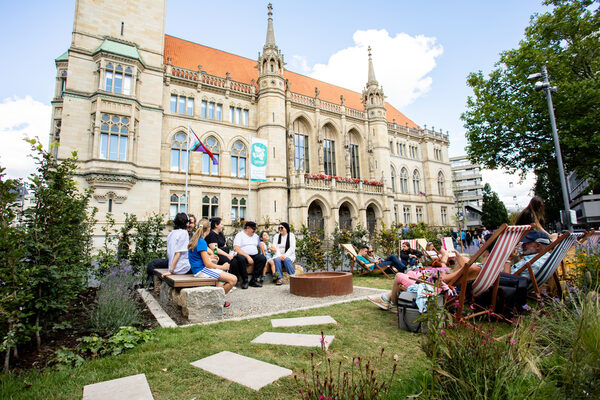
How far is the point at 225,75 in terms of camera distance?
962 inches

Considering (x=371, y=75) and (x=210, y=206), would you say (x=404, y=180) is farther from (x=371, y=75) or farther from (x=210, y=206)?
(x=210, y=206)

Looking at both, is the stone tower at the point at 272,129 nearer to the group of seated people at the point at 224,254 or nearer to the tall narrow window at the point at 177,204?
the tall narrow window at the point at 177,204

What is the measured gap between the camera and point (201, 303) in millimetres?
4609

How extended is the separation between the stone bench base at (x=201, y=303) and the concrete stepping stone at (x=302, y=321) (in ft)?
3.20

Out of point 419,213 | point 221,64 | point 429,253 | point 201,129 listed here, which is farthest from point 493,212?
point 201,129

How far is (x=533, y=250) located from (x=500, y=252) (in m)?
2.08

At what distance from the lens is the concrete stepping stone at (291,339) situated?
131 inches

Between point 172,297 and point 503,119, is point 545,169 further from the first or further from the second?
point 172,297

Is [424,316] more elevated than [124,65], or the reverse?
[124,65]

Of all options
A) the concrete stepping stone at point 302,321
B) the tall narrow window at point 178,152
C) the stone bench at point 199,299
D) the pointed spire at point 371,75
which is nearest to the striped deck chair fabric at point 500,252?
the concrete stepping stone at point 302,321

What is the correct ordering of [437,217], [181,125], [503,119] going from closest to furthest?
[503,119] < [181,125] < [437,217]

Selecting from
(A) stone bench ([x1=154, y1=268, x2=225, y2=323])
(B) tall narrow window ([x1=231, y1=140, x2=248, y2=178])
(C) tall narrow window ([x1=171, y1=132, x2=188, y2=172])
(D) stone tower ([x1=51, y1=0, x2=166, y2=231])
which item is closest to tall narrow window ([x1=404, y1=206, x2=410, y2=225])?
(B) tall narrow window ([x1=231, y1=140, x2=248, y2=178])

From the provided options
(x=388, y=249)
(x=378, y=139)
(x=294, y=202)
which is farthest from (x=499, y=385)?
(x=378, y=139)

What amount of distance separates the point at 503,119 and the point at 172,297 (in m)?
18.3
